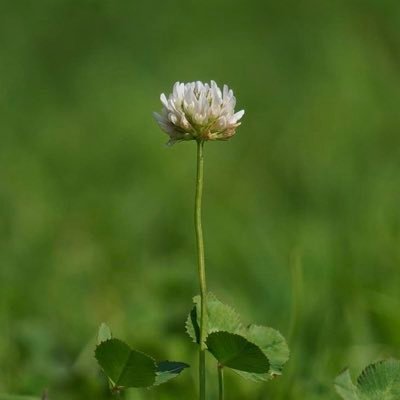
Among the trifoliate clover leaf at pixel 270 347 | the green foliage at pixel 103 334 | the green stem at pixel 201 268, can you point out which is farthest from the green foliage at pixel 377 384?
the green foliage at pixel 103 334

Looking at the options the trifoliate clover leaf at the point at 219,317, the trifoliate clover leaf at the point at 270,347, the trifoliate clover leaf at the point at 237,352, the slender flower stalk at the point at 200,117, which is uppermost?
the slender flower stalk at the point at 200,117

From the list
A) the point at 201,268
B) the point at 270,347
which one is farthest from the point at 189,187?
the point at 201,268

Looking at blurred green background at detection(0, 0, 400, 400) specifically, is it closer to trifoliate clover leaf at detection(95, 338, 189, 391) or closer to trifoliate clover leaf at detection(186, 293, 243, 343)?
trifoliate clover leaf at detection(186, 293, 243, 343)

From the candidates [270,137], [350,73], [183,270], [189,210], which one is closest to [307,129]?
[270,137]

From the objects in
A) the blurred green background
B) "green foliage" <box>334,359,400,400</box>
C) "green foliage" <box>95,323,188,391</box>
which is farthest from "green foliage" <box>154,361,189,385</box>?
the blurred green background

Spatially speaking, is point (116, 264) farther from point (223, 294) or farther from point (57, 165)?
point (57, 165)

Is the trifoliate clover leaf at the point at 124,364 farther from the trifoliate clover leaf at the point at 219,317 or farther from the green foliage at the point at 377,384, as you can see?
the green foliage at the point at 377,384
